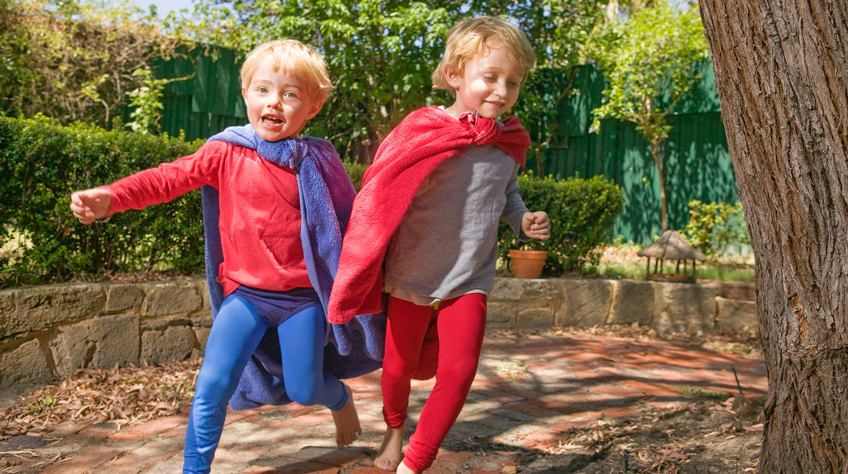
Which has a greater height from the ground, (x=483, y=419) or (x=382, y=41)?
(x=382, y=41)

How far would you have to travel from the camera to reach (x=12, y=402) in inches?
121

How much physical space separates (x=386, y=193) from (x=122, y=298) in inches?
85.1

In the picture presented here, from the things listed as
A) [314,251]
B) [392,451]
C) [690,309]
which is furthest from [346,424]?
[690,309]

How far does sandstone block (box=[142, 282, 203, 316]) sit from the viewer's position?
372 cm

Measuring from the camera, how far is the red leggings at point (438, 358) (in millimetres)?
2164

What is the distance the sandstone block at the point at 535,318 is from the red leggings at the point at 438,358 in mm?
3079

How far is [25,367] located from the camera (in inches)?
127

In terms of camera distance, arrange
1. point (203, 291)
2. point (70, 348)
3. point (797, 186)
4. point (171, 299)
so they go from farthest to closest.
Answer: point (203, 291)
point (171, 299)
point (70, 348)
point (797, 186)

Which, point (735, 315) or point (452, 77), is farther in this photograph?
point (735, 315)

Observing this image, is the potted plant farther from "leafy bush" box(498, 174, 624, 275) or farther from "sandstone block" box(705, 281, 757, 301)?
"sandstone block" box(705, 281, 757, 301)

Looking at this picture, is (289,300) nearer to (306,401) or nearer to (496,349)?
(306,401)

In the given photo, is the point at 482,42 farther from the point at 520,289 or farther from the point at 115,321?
the point at 520,289

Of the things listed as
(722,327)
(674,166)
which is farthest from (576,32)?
(722,327)

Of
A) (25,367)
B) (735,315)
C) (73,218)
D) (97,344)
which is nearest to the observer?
(25,367)
